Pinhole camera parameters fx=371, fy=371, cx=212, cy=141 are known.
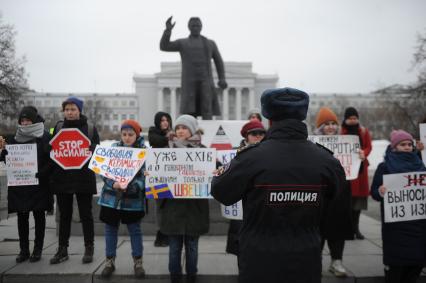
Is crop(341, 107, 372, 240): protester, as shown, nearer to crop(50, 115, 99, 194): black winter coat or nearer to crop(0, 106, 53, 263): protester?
crop(50, 115, 99, 194): black winter coat

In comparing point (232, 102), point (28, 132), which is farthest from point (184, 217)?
point (232, 102)

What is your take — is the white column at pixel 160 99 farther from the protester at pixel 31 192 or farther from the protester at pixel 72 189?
the protester at pixel 72 189

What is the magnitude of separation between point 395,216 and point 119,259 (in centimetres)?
348

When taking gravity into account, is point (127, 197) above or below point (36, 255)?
above

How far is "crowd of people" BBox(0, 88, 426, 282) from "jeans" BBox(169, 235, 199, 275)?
11mm

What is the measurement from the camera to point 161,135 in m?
5.95

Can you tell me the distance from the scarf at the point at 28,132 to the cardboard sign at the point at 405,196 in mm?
4390

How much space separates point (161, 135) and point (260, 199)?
12.5 ft

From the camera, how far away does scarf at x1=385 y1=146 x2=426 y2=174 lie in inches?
162

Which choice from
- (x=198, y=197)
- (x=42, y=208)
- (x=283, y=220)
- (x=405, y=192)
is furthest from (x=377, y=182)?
(x=42, y=208)

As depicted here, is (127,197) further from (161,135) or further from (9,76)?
(9,76)

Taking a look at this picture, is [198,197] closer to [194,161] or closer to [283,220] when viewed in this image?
[194,161]

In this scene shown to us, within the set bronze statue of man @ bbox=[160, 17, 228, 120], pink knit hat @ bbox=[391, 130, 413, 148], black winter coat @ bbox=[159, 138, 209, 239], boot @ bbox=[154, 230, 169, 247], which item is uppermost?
bronze statue of man @ bbox=[160, 17, 228, 120]

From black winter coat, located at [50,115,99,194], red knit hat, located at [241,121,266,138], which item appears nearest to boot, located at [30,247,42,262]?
black winter coat, located at [50,115,99,194]
